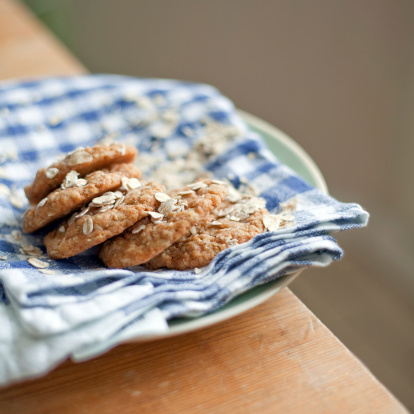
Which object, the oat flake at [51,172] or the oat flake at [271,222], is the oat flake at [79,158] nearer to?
the oat flake at [51,172]

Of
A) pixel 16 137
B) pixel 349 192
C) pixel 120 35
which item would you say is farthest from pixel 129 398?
pixel 120 35

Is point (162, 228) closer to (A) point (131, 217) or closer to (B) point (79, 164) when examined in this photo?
(A) point (131, 217)

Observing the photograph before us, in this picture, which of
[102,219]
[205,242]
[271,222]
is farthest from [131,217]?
Result: [271,222]

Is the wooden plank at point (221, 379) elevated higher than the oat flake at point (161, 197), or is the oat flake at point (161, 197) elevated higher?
the oat flake at point (161, 197)

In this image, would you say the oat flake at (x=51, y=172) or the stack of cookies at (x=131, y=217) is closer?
the stack of cookies at (x=131, y=217)

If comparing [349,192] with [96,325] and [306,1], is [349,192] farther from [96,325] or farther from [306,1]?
[96,325]

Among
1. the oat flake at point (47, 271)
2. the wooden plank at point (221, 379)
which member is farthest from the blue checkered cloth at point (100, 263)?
the wooden plank at point (221, 379)
